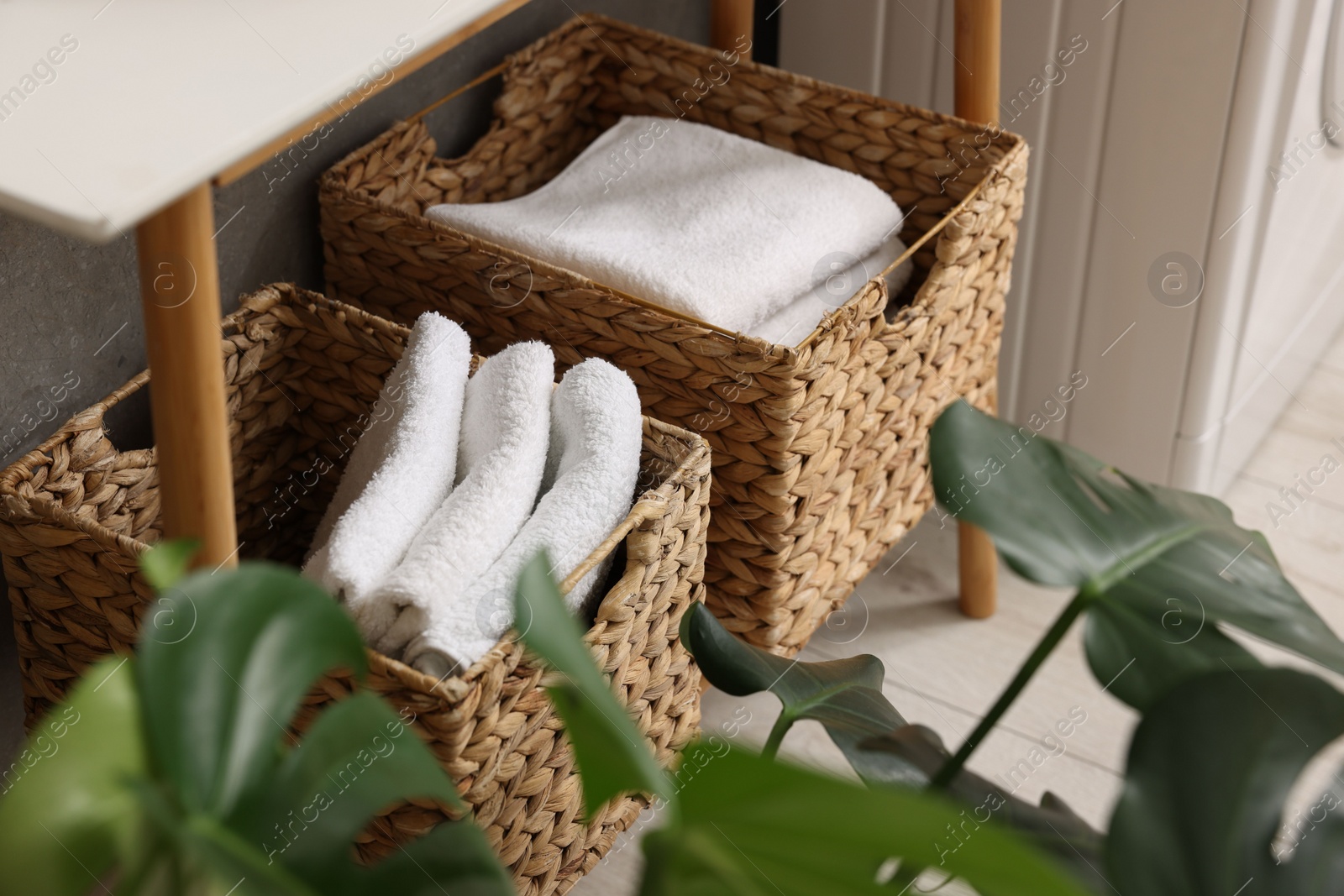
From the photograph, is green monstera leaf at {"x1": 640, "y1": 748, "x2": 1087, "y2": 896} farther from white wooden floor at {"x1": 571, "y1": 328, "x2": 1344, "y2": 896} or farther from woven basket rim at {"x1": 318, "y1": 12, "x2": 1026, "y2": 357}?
white wooden floor at {"x1": 571, "y1": 328, "x2": 1344, "y2": 896}

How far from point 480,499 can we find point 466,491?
1 centimetres

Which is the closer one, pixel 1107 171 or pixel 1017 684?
pixel 1017 684

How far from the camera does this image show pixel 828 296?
943 mm

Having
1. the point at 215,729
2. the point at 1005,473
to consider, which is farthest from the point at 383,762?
the point at 1005,473

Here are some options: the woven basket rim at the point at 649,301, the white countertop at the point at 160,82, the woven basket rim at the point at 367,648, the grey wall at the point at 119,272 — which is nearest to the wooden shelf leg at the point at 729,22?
the woven basket rim at the point at 649,301

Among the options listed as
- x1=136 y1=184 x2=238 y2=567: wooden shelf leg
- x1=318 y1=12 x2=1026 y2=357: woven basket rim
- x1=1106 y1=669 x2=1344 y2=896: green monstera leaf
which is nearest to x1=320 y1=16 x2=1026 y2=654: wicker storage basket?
x1=318 y1=12 x2=1026 y2=357: woven basket rim

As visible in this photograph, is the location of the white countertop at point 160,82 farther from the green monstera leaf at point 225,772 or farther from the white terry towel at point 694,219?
the white terry towel at point 694,219

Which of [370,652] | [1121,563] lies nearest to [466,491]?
[370,652]

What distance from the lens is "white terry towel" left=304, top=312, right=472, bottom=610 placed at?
66 centimetres

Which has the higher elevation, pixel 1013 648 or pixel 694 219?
pixel 694 219

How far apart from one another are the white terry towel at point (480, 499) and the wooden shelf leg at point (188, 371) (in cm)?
10

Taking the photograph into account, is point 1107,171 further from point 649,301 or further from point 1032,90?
point 649,301

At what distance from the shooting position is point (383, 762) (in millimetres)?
378

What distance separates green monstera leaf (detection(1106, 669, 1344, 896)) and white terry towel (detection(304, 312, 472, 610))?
1.32 feet
